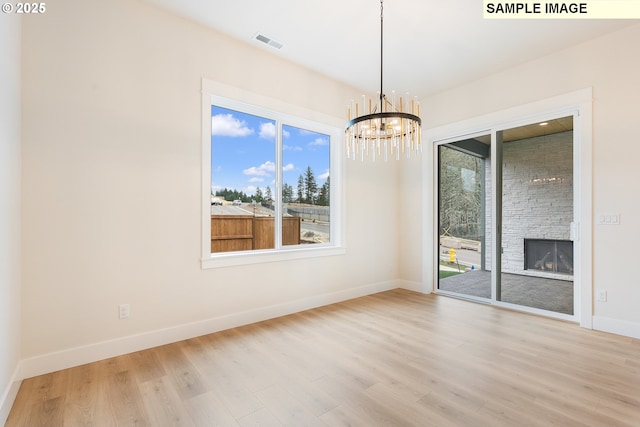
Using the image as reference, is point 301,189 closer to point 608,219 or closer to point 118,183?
point 118,183

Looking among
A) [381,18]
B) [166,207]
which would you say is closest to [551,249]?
[381,18]

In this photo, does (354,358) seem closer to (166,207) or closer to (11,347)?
(166,207)

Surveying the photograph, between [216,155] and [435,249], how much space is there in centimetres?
356

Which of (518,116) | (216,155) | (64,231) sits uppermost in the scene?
(518,116)

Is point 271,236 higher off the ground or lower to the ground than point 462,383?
higher

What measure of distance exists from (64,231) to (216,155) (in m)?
1.57

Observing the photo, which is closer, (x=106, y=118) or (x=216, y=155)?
(x=106, y=118)

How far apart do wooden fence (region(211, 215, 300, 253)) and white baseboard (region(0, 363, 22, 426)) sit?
173 centimetres

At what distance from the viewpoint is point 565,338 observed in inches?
117

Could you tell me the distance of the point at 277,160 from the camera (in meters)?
3.90

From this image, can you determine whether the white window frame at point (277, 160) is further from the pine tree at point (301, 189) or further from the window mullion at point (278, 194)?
the pine tree at point (301, 189)

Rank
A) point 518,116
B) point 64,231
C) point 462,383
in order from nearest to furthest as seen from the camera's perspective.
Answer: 1. point 462,383
2. point 64,231
3. point 518,116

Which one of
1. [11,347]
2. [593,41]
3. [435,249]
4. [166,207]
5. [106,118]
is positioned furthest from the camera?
[435,249]

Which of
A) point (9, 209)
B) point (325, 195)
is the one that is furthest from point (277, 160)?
point (9, 209)
